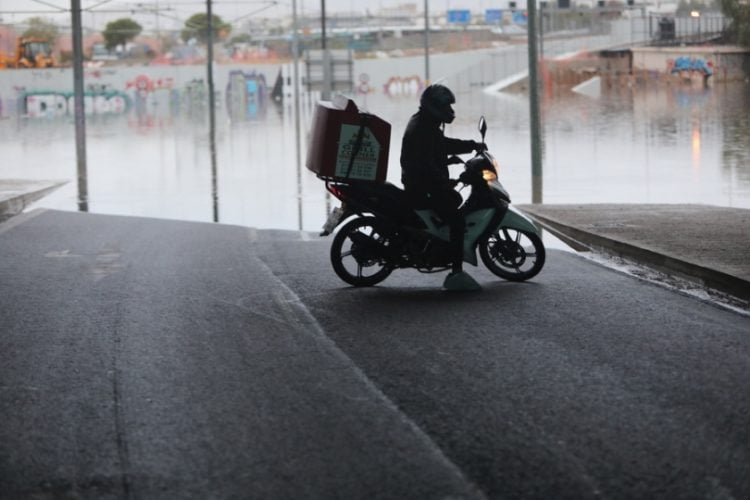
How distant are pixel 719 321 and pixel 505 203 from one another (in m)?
2.50

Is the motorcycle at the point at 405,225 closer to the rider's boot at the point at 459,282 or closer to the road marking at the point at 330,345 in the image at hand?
the rider's boot at the point at 459,282

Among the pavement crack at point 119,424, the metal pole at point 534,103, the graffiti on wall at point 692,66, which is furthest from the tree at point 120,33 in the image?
the pavement crack at point 119,424

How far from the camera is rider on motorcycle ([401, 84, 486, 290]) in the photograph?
36.5 ft

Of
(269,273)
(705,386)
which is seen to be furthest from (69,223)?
(705,386)

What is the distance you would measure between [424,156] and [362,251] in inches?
36.0

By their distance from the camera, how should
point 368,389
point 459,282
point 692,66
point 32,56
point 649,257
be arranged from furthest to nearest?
point 32,56 → point 692,66 → point 649,257 → point 459,282 → point 368,389

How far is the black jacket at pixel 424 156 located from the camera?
1114 centimetres

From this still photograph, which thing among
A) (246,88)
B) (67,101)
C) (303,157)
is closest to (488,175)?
(303,157)

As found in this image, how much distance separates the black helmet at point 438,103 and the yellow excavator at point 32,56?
89684 mm

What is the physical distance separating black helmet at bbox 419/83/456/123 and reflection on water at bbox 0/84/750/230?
6764 millimetres

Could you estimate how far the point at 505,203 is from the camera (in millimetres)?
11383

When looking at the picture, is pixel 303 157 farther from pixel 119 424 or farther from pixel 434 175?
pixel 119 424

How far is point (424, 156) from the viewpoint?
36.7ft

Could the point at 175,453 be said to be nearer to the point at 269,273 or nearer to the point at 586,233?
the point at 269,273
